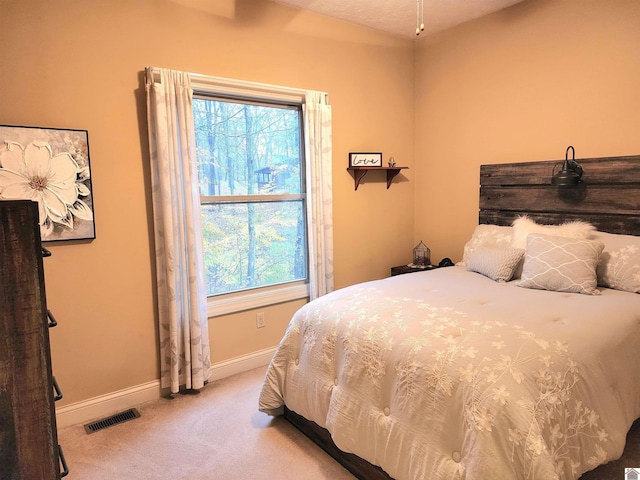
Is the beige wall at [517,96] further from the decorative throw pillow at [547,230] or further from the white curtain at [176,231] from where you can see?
the white curtain at [176,231]

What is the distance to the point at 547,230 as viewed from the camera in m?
2.67

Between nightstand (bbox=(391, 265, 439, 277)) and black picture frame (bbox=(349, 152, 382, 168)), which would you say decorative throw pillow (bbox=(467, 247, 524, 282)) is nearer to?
nightstand (bbox=(391, 265, 439, 277))

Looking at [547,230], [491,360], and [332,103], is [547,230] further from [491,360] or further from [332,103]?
[332,103]

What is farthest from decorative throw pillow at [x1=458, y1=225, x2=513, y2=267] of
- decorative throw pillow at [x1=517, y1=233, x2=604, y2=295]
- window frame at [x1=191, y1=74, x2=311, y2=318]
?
window frame at [x1=191, y1=74, x2=311, y2=318]

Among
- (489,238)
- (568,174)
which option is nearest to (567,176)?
(568,174)

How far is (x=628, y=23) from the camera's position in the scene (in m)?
2.54

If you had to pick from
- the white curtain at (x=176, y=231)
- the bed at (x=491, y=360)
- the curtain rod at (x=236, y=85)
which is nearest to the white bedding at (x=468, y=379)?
the bed at (x=491, y=360)

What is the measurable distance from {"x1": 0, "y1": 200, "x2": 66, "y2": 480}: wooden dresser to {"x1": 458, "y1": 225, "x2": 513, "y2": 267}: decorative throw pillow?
2.79 m

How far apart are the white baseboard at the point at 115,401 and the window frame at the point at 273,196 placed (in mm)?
431

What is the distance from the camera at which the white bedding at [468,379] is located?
133 centimetres

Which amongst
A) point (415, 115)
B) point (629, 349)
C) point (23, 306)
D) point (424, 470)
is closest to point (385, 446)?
point (424, 470)

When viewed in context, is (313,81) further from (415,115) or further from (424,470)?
(424,470)

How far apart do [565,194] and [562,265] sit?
86 cm

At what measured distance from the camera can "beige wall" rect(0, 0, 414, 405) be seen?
215cm
